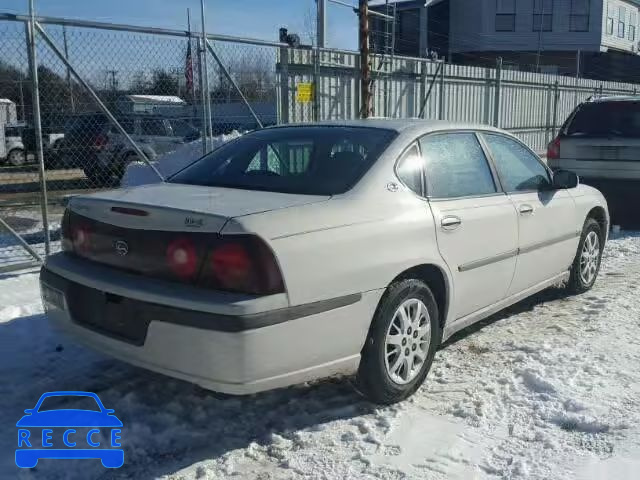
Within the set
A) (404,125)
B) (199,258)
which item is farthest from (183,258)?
(404,125)

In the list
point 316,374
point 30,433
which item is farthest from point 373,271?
point 30,433

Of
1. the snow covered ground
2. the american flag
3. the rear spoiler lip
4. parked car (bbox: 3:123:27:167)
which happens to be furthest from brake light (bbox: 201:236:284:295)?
parked car (bbox: 3:123:27:167)

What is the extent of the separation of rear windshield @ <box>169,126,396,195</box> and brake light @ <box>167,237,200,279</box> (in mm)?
748

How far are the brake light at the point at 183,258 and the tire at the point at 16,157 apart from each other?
778 inches

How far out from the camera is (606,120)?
348 inches

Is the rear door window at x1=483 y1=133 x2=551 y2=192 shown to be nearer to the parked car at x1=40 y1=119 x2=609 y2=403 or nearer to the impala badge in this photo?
the parked car at x1=40 y1=119 x2=609 y2=403

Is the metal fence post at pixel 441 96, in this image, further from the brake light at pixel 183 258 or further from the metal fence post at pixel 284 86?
the brake light at pixel 183 258

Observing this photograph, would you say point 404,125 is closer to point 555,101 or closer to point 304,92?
point 304,92

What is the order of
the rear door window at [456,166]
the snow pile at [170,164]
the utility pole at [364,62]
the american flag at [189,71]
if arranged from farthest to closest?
the snow pile at [170,164], the utility pole at [364,62], the american flag at [189,71], the rear door window at [456,166]

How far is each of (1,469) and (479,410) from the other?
2346 millimetres

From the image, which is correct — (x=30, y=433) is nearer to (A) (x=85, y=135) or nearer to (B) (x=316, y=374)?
(B) (x=316, y=374)

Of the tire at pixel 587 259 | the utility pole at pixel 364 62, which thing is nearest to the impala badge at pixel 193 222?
the tire at pixel 587 259

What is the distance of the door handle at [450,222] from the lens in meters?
3.77

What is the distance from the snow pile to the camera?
10.7 metres
